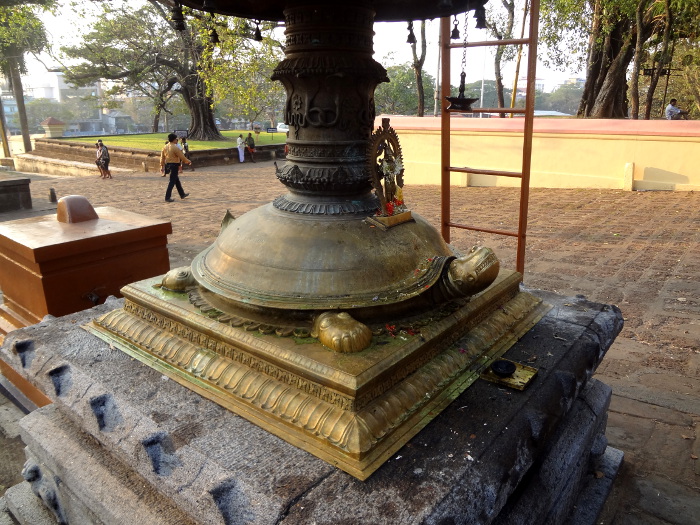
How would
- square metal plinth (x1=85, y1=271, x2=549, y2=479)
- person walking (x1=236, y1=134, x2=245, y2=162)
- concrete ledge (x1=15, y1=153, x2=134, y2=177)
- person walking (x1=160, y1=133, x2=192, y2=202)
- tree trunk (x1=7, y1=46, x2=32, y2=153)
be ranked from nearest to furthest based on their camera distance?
1. square metal plinth (x1=85, y1=271, x2=549, y2=479)
2. person walking (x1=160, y1=133, x2=192, y2=202)
3. concrete ledge (x1=15, y1=153, x2=134, y2=177)
4. person walking (x1=236, y1=134, x2=245, y2=162)
5. tree trunk (x1=7, y1=46, x2=32, y2=153)

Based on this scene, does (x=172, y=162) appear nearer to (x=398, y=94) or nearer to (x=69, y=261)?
(x=69, y=261)

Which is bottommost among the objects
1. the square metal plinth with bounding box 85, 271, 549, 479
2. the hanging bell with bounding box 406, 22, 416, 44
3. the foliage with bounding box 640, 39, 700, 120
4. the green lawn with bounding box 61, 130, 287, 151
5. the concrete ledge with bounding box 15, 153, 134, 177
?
the concrete ledge with bounding box 15, 153, 134, 177

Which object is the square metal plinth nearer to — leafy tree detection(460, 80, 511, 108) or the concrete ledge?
leafy tree detection(460, 80, 511, 108)

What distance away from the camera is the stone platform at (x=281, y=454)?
1699mm

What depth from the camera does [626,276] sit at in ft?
19.1

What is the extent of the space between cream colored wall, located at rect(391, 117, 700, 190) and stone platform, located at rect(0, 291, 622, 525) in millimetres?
8824

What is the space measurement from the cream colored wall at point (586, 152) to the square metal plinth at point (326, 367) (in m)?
9.17

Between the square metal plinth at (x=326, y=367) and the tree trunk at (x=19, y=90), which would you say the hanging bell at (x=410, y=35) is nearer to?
the square metal plinth at (x=326, y=367)

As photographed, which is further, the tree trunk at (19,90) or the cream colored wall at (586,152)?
the tree trunk at (19,90)

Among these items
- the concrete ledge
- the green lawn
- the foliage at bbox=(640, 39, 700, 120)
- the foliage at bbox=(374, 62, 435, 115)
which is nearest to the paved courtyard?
the concrete ledge

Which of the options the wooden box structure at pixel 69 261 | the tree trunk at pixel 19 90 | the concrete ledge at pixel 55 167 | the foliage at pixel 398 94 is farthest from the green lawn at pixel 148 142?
the wooden box structure at pixel 69 261

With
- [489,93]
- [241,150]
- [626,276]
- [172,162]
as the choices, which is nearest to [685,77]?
[241,150]

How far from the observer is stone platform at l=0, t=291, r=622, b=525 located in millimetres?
1699

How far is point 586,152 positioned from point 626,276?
5933mm
